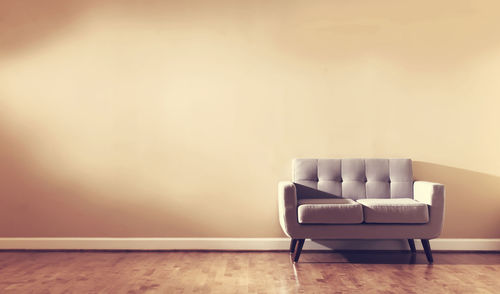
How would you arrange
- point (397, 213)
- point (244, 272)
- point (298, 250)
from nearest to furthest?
point (244, 272)
point (397, 213)
point (298, 250)

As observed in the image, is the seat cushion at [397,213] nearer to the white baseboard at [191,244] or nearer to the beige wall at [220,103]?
the white baseboard at [191,244]

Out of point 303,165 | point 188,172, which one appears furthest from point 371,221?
point 188,172

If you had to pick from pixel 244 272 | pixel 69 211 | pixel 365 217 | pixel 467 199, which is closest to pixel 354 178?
pixel 365 217

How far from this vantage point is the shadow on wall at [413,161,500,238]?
4160 mm

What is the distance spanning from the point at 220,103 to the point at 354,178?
4.67 feet

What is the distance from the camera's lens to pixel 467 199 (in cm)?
418

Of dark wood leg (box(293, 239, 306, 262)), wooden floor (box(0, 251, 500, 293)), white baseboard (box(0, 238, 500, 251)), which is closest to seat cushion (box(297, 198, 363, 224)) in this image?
dark wood leg (box(293, 239, 306, 262))

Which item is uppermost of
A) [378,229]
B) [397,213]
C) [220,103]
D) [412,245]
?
[220,103]

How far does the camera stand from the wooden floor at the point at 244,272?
9.52 ft

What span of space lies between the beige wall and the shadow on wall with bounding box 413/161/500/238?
2 cm

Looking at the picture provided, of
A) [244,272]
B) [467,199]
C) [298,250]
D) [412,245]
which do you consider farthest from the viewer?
[467,199]

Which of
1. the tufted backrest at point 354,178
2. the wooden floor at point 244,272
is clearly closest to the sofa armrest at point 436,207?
the wooden floor at point 244,272

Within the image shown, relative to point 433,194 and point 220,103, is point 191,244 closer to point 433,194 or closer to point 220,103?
point 220,103

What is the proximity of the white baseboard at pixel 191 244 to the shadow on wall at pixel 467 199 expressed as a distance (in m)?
0.09
